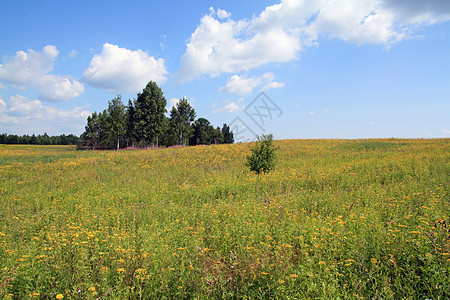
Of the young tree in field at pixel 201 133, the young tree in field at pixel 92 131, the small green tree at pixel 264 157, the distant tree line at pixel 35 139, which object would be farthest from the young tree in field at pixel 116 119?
the distant tree line at pixel 35 139

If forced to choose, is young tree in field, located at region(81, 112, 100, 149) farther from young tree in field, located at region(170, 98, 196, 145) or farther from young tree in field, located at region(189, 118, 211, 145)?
young tree in field, located at region(189, 118, 211, 145)

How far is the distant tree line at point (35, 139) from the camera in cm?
9281

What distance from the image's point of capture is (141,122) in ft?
140

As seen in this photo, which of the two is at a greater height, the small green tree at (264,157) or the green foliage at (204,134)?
the green foliage at (204,134)

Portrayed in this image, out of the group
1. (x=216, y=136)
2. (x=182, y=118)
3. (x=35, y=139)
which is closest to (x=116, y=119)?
(x=182, y=118)

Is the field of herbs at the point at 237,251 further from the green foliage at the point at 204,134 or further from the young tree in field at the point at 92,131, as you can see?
the green foliage at the point at 204,134

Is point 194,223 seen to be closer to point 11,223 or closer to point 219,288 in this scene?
point 219,288

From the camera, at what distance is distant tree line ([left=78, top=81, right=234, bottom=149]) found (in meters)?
43.7

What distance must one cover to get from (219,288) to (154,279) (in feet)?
2.98

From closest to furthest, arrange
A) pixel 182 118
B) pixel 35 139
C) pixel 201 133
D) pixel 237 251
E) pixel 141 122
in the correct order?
pixel 237 251 < pixel 141 122 < pixel 182 118 < pixel 201 133 < pixel 35 139

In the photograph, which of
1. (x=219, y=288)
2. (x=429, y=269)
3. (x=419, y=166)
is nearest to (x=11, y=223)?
(x=219, y=288)

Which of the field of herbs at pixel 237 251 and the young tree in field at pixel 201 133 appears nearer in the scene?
the field of herbs at pixel 237 251

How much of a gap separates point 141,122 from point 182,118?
38.6 ft

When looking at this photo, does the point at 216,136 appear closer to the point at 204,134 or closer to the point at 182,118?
the point at 204,134
